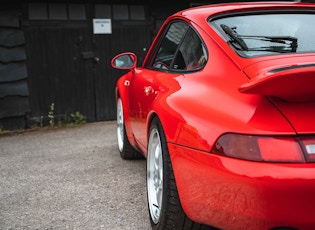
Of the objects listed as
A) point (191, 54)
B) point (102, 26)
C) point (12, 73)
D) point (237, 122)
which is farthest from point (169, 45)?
point (102, 26)

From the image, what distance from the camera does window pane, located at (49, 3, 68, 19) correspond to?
7096 mm

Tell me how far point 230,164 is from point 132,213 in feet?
4.84

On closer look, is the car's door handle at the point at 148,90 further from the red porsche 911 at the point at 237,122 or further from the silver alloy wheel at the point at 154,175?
the silver alloy wheel at the point at 154,175

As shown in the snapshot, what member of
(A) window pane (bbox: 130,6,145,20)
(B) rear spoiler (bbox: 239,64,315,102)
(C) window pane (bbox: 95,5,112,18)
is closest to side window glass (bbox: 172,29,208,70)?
(B) rear spoiler (bbox: 239,64,315,102)

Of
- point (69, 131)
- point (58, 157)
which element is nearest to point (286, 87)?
point (58, 157)

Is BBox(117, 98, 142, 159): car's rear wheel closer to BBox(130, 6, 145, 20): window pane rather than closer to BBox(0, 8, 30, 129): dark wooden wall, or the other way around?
BBox(0, 8, 30, 129): dark wooden wall

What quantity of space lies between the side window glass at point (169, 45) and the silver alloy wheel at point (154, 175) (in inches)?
25.8

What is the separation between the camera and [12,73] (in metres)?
6.84

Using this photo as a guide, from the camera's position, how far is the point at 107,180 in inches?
155

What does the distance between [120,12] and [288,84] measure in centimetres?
631

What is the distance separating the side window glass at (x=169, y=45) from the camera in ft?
10.1

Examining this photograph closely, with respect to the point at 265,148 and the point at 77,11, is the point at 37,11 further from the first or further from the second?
the point at 265,148

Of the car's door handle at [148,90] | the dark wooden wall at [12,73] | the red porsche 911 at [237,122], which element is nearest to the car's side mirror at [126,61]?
the car's door handle at [148,90]

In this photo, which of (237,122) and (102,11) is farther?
(102,11)
